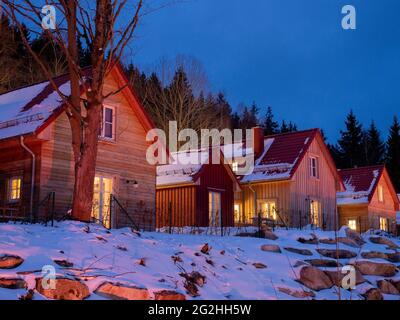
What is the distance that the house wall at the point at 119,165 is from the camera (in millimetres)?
22031

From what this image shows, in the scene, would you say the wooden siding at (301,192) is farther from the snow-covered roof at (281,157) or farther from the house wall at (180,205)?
the house wall at (180,205)

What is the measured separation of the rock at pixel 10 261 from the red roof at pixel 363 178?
→ 116ft

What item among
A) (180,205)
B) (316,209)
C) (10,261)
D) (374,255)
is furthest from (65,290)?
(316,209)

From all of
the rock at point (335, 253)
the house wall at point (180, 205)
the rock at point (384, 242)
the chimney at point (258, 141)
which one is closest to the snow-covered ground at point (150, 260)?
the rock at point (335, 253)

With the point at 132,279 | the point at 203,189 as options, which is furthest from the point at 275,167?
the point at 132,279

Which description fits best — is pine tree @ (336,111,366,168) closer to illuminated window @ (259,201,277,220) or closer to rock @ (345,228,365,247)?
illuminated window @ (259,201,277,220)

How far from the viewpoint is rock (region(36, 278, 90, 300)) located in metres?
11.2

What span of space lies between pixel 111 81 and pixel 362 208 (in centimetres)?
2550

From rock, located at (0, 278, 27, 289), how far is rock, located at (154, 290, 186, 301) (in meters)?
2.67

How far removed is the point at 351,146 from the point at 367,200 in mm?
37737

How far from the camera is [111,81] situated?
995 inches

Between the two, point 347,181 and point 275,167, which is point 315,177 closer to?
point 275,167

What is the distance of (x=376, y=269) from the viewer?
762 inches

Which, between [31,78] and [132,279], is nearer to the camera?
[132,279]
